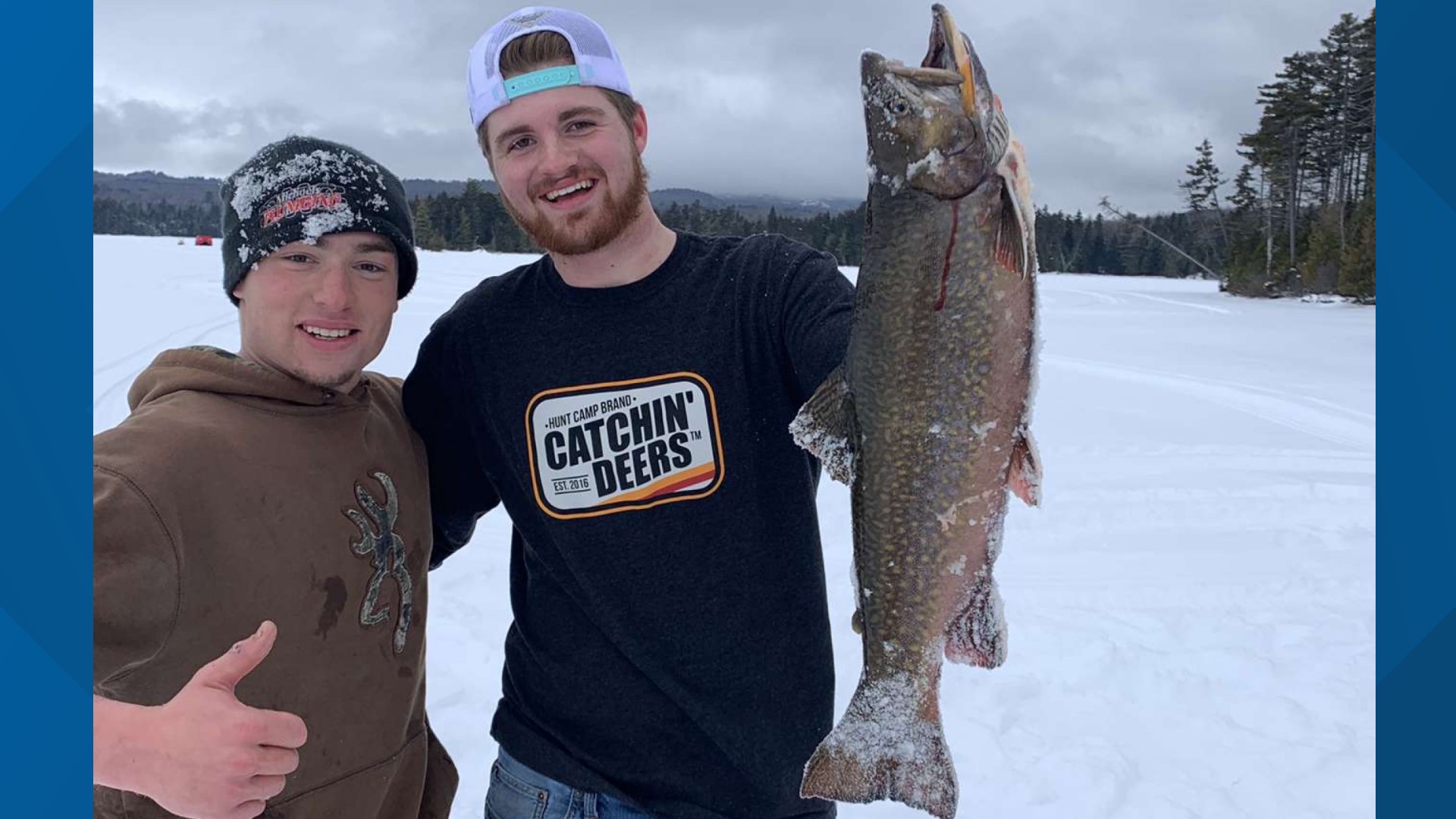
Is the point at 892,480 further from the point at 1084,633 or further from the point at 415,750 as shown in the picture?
the point at 1084,633

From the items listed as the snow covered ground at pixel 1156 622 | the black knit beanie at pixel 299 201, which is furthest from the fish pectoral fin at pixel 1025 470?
the snow covered ground at pixel 1156 622

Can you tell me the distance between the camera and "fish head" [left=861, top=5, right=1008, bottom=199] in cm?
181

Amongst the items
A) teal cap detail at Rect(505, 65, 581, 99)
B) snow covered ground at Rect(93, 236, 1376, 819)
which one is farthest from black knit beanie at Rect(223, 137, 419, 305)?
snow covered ground at Rect(93, 236, 1376, 819)

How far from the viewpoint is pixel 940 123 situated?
1.83m

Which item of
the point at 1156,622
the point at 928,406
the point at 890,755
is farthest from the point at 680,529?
the point at 1156,622

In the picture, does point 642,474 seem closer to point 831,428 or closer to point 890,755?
point 831,428

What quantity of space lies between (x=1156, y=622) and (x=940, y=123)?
4.69 meters

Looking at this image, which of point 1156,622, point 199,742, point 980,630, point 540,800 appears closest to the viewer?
point 199,742

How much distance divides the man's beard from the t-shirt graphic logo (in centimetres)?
39

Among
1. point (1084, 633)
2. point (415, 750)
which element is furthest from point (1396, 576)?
point (1084, 633)

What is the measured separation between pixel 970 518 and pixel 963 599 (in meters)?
0.20

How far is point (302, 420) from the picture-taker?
247 centimetres

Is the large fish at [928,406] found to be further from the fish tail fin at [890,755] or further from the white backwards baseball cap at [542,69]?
the white backwards baseball cap at [542,69]

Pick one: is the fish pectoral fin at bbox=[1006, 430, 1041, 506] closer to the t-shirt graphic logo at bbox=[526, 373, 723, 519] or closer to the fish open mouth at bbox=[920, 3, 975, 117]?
the fish open mouth at bbox=[920, 3, 975, 117]
